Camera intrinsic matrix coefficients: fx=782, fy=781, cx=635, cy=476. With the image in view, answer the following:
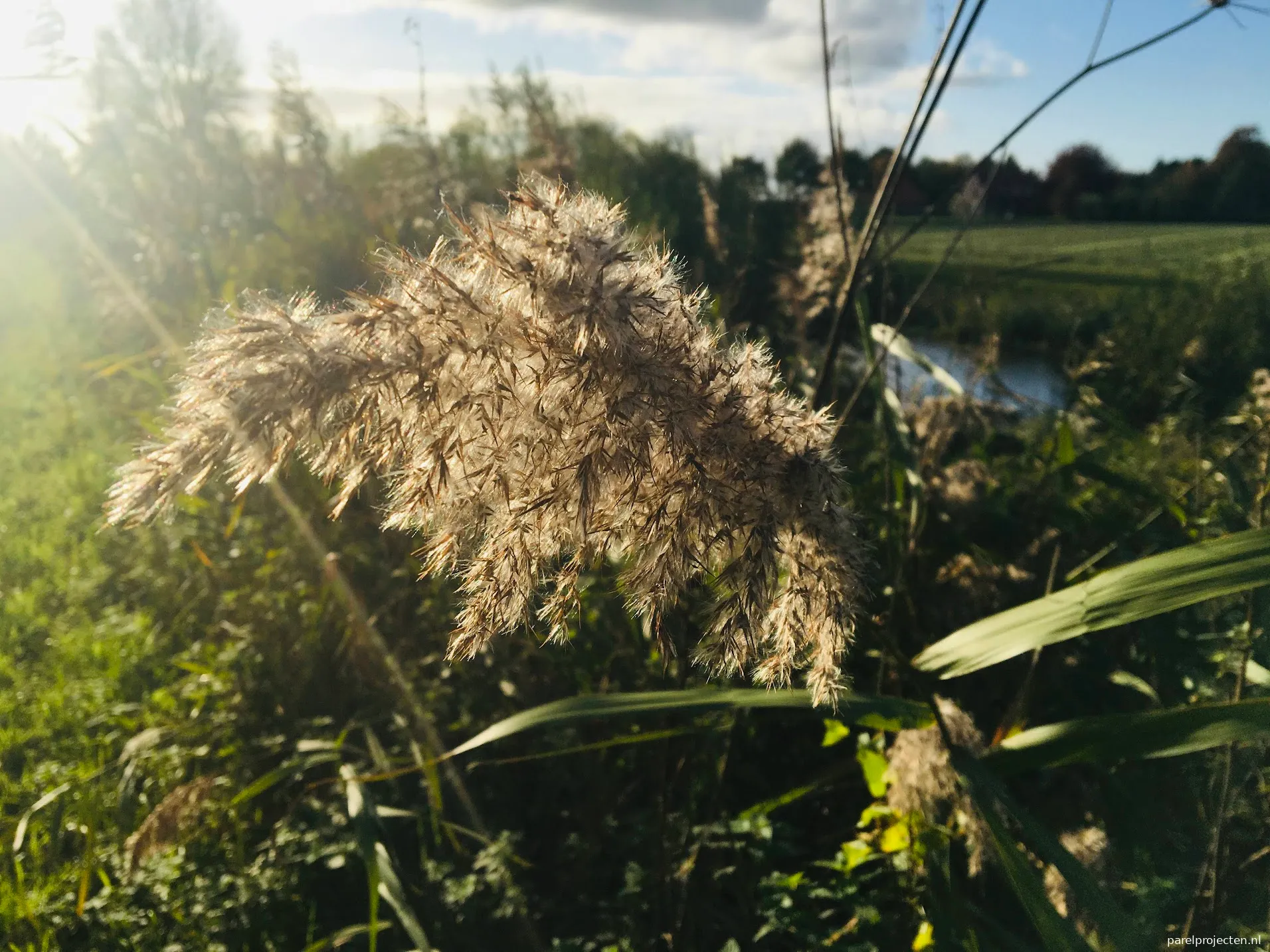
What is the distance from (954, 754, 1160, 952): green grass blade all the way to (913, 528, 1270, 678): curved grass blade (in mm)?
172

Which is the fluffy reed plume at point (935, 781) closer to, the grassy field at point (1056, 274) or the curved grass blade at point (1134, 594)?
the curved grass blade at point (1134, 594)

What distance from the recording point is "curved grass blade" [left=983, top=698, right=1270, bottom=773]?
112cm

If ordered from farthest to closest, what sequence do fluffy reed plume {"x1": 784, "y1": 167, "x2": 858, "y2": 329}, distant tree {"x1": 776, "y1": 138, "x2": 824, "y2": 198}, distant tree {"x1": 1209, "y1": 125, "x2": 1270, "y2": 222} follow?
distant tree {"x1": 776, "y1": 138, "x2": 824, "y2": 198} → distant tree {"x1": 1209, "y1": 125, "x2": 1270, "y2": 222} → fluffy reed plume {"x1": 784, "y1": 167, "x2": 858, "y2": 329}

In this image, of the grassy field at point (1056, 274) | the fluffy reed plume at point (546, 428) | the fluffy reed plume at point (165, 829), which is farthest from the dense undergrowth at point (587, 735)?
the grassy field at point (1056, 274)

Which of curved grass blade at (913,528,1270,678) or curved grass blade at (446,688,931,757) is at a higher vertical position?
curved grass blade at (913,528,1270,678)

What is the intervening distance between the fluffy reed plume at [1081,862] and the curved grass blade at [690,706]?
0.76 m

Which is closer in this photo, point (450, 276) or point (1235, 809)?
point (450, 276)

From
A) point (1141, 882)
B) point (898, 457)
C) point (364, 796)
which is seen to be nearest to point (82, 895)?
point (364, 796)

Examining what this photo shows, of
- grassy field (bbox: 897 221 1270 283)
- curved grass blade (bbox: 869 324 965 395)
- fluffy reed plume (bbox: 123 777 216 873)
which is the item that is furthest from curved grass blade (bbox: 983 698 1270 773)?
fluffy reed plume (bbox: 123 777 216 873)

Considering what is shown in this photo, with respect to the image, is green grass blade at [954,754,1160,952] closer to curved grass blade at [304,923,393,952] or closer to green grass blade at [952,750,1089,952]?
green grass blade at [952,750,1089,952]

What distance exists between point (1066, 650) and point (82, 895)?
10.5ft

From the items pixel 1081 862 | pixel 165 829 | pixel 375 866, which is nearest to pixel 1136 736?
pixel 1081 862

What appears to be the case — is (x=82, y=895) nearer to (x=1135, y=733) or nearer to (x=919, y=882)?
(x=919, y=882)

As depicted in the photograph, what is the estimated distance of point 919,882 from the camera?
1917 millimetres
